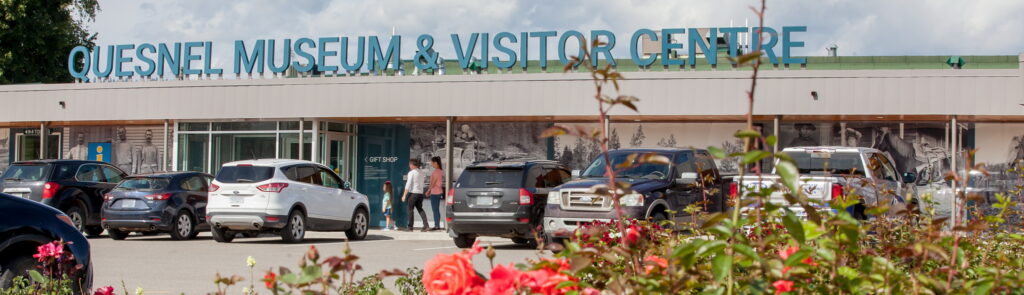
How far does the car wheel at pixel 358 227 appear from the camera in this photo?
68.8 feet

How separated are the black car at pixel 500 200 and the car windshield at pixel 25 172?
8226mm

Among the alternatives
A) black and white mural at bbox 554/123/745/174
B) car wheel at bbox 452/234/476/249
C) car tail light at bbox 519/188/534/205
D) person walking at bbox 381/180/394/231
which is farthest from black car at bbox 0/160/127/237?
black and white mural at bbox 554/123/745/174

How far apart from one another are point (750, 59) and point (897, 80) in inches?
791

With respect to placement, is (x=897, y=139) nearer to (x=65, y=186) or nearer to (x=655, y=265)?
(x=65, y=186)

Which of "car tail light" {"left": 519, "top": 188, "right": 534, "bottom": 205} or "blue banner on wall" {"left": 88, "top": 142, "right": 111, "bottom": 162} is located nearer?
"car tail light" {"left": 519, "top": 188, "right": 534, "bottom": 205}

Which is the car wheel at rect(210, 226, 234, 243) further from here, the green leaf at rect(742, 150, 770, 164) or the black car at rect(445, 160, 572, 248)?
the green leaf at rect(742, 150, 770, 164)

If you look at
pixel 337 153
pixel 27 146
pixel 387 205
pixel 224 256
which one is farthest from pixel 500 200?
pixel 27 146

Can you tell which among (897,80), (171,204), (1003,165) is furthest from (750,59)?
(1003,165)

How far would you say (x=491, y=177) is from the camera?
58.3 ft

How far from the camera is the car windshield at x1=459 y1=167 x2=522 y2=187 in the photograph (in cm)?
1750

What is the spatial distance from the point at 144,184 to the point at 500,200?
23.2 ft

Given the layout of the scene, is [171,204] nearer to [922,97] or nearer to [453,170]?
[453,170]

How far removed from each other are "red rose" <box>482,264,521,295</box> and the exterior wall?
19.5m

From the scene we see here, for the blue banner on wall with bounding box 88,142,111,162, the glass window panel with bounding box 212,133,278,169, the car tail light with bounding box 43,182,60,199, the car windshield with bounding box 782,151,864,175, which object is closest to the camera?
the car windshield with bounding box 782,151,864,175
